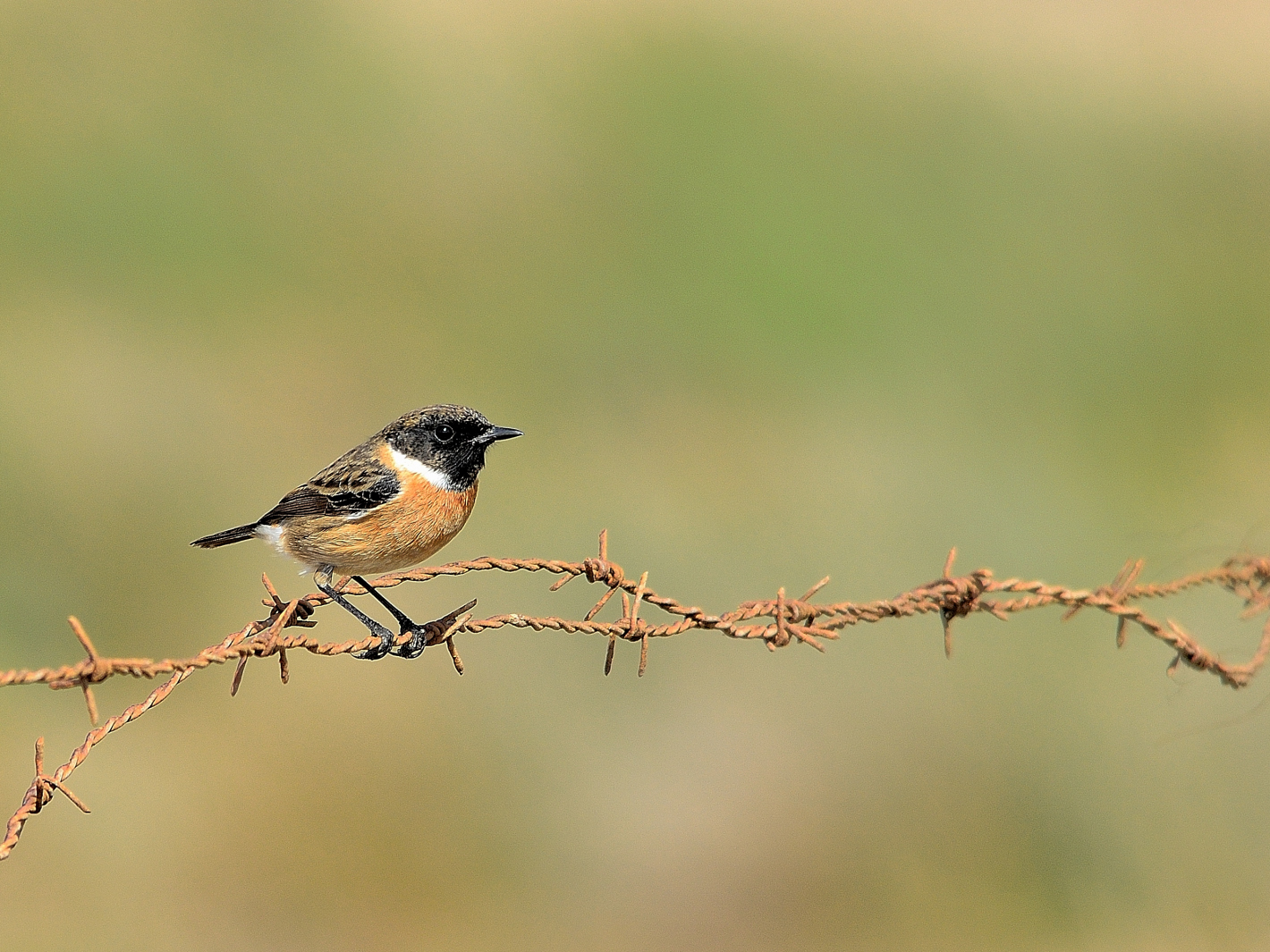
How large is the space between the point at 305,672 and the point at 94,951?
8.29ft

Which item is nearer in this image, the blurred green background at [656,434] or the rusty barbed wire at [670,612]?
the rusty barbed wire at [670,612]

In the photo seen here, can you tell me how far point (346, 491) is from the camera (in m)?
5.09

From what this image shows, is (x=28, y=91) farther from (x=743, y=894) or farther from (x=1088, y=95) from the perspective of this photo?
(x=1088, y=95)

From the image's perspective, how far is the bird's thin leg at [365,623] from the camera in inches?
173

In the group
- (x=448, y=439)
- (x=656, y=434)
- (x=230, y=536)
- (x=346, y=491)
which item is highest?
(x=448, y=439)

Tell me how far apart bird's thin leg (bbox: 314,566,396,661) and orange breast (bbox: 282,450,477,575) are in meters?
0.15

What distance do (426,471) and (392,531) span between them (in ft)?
1.08

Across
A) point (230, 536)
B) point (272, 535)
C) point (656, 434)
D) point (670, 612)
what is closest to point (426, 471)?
point (272, 535)

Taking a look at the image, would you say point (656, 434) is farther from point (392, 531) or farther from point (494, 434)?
point (392, 531)

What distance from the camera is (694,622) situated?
13.4 feet

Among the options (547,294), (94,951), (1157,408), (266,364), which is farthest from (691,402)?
(94,951)

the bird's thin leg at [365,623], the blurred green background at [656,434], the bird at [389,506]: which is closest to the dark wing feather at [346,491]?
the bird at [389,506]

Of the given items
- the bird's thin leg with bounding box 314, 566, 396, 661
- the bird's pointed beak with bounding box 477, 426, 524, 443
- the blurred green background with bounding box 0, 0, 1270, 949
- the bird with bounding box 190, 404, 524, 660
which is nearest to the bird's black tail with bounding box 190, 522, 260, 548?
the bird with bounding box 190, 404, 524, 660

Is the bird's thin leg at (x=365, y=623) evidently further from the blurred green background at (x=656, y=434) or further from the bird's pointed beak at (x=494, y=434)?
the blurred green background at (x=656, y=434)
